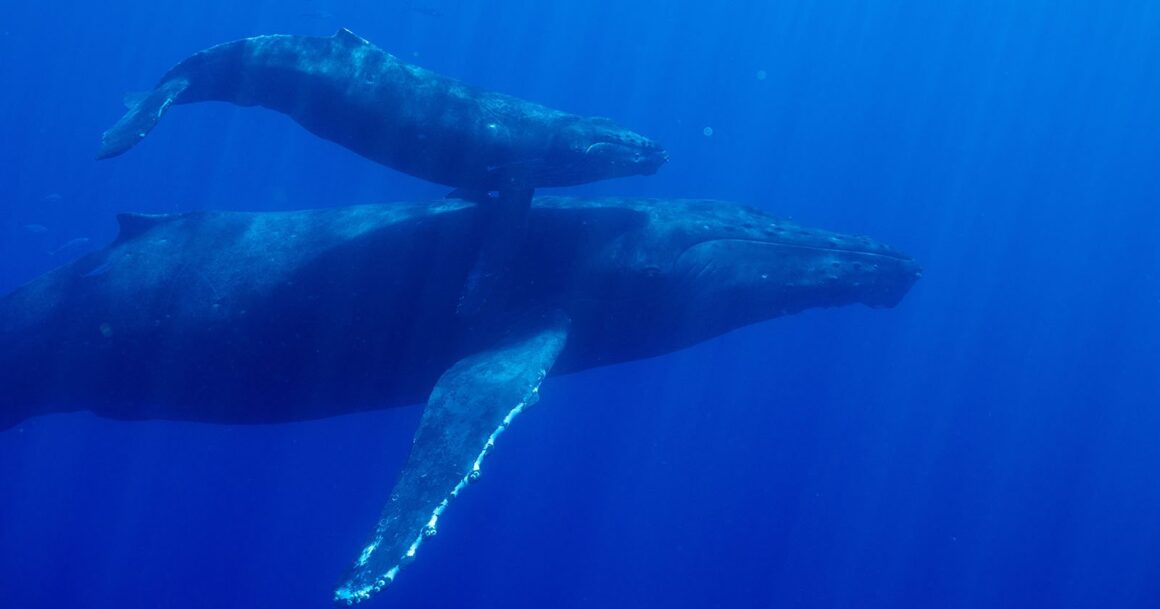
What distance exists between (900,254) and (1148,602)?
3515cm

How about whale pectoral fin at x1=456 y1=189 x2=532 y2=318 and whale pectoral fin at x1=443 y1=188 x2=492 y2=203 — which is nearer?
whale pectoral fin at x1=456 y1=189 x2=532 y2=318

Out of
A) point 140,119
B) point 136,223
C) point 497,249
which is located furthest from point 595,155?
point 136,223

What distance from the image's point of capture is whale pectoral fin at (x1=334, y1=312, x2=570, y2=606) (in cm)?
493

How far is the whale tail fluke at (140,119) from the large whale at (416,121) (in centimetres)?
2

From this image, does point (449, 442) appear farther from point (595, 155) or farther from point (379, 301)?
point (595, 155)

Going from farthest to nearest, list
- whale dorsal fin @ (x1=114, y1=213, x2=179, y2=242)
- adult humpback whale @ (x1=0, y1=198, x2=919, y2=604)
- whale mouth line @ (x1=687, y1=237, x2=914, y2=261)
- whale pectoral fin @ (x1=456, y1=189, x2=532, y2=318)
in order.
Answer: whale dorsal fin @ (x1=114, y1=213, x2=179, y2=242) < whale mouth line @ (x1=687, y1=237, x2=914, y2=261) < adult humpback whale @ (x1=0, y1=198, x2=919, y2=604) < whale pectoral fin @ (x1=456, y1=189, x2=532, y2=318)

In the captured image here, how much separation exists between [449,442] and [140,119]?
4689 millimetres

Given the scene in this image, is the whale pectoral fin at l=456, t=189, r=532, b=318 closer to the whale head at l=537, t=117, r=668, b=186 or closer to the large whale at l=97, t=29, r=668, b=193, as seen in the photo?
the large whale at l=97, t=29, r=668, b=193

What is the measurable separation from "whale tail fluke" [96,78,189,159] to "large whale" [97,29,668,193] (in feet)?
0.05

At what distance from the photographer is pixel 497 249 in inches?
273

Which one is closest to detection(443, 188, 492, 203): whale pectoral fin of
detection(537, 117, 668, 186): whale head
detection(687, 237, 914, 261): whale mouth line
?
detection(537, 117, 668, 186): whale head

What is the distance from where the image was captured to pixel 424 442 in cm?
580

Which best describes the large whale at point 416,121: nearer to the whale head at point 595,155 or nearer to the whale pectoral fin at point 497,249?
the whale head at point 595,155

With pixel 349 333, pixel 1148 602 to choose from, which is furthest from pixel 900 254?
pixel 1148 602
